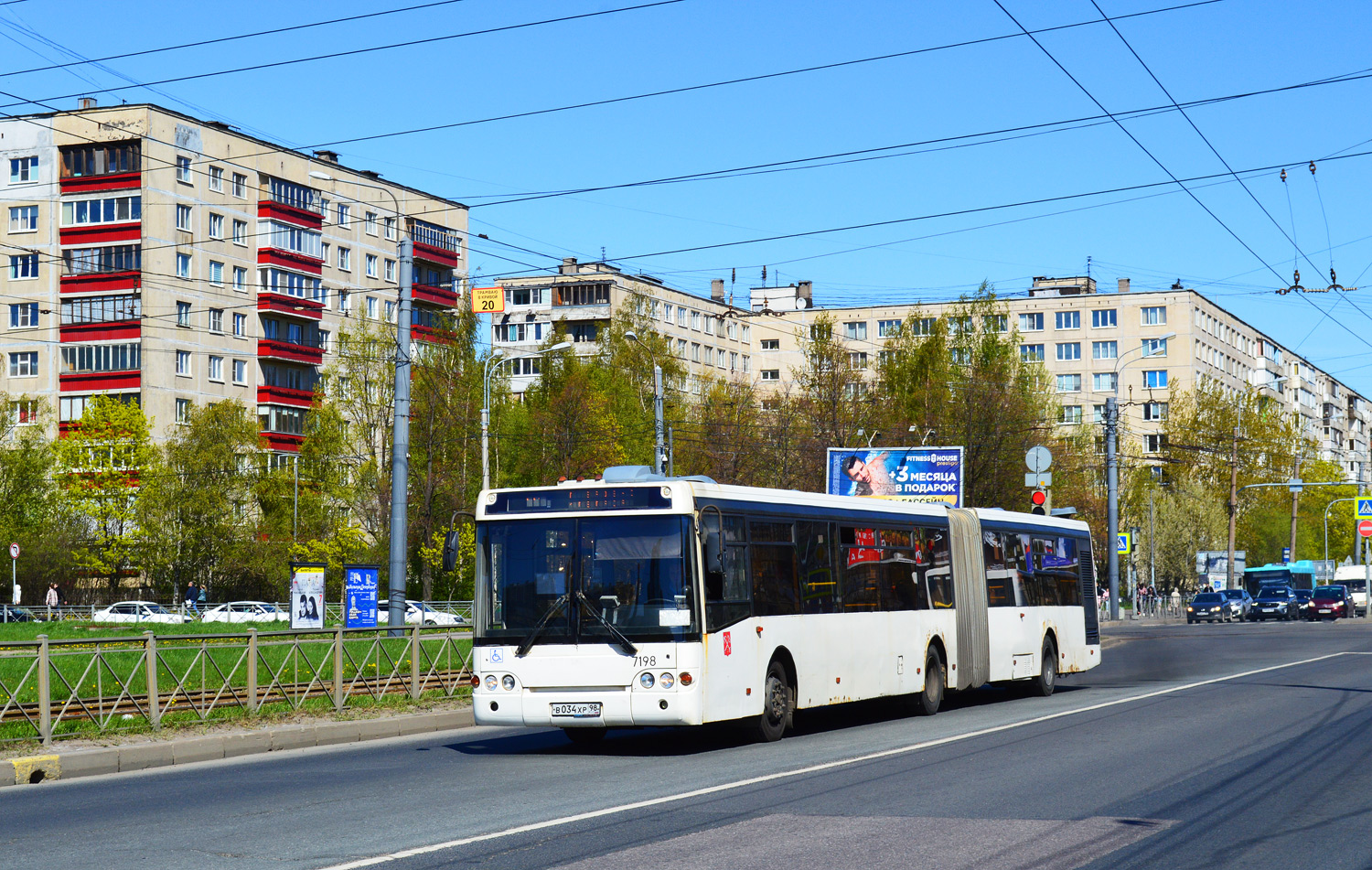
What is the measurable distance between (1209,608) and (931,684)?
164ft

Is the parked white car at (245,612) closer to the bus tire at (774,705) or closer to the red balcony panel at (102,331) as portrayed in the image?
the red balcony panel at (102,331)

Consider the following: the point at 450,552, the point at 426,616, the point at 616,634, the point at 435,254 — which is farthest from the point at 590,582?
the point at 435,254

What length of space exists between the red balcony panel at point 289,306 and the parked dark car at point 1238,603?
150 feet

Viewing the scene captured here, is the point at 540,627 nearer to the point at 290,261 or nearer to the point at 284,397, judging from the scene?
the point at 284,397

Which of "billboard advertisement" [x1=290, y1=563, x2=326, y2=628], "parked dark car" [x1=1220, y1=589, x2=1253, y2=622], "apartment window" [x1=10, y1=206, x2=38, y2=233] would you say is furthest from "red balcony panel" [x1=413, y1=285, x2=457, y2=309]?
"billboard advertisement" [x1=290, y1=563, x2=326, y2=628]

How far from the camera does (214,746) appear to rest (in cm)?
1583

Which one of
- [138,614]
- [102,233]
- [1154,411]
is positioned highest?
[102,233]

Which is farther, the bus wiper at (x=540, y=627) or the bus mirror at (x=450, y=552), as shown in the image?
the bus mirror at (x=450, y=552)

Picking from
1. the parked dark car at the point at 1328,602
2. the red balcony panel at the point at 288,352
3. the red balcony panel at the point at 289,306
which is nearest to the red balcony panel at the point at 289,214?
the red balcony panel at the point at 289,306

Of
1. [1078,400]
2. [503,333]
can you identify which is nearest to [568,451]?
[503,333]

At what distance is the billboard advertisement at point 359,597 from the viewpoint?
26766 mm

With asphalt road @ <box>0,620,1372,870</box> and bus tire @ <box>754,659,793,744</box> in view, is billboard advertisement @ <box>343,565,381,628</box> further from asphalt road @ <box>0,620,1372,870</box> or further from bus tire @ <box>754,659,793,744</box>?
bus tire @ <box>754,659,793,744</box>

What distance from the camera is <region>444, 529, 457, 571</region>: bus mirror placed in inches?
616

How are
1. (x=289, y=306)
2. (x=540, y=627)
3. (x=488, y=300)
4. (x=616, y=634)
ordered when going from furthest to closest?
(x=289, y=306) < (x=488, y=300) < (x=540, y=627) < (x=616, y=634)
